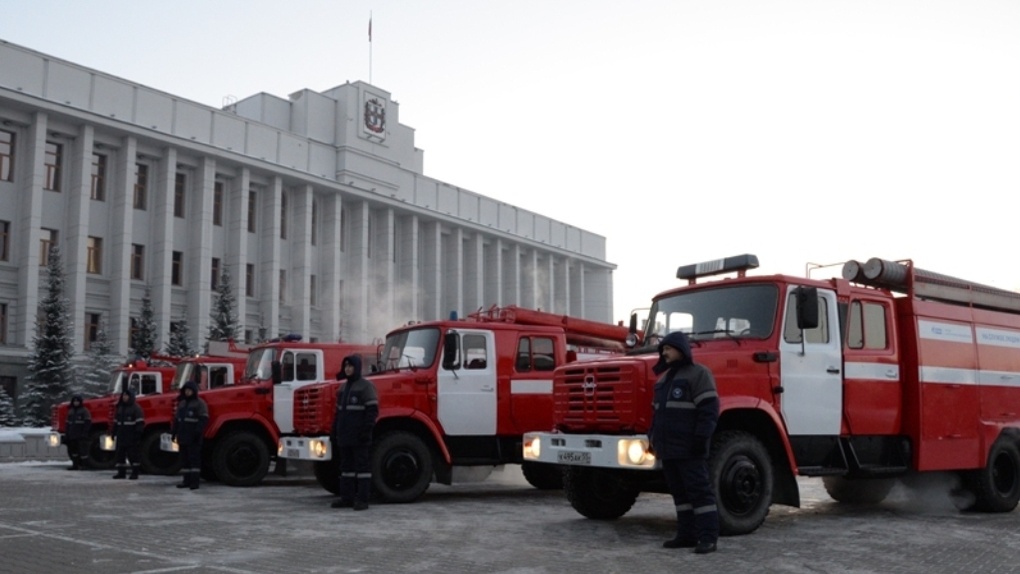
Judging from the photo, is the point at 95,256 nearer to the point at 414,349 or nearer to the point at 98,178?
the point at 98,178

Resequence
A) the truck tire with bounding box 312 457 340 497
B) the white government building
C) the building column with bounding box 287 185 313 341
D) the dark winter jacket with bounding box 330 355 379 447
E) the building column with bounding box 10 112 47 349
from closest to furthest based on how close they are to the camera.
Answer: the dark winter jacket with bounding box 330 355 379 447 → the truck tire with bounding box 312 457 340 497 → the building column with bounding box 10 112 47 349 → the white government building → the building column with bounding box 287 185 313 341

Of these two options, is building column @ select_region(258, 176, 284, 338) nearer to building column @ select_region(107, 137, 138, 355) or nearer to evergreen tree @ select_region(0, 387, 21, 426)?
building column @ select_region(107, 137, 138, 355)

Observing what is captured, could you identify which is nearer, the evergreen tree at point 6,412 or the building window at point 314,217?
the evergreen tree at point 6,412

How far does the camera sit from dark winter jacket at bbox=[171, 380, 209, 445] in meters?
14.6

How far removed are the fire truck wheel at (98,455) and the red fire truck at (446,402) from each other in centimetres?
895

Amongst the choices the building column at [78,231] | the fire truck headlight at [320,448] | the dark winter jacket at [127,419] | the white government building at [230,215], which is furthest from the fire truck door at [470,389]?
the building column at [78,231]

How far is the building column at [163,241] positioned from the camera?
44.3 m

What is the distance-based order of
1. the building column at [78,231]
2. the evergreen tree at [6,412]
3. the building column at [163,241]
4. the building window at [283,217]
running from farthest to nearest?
the building window at [283,217], the building column at [163,241], the building column at [78,231], the evergreen tree at [6,412]

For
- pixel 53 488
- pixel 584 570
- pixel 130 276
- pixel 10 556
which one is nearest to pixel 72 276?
pixel 130 276

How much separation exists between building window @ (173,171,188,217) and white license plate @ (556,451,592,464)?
41750 millimetres

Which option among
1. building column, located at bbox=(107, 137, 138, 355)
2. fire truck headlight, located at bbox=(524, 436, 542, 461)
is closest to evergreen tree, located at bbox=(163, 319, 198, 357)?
building column, located at bbox=(107, 137, 138, 355)

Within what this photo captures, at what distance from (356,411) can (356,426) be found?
0.18 m

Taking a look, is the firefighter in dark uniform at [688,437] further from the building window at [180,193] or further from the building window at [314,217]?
the building window at [314,217]

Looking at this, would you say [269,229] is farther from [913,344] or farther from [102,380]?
[913,344]
